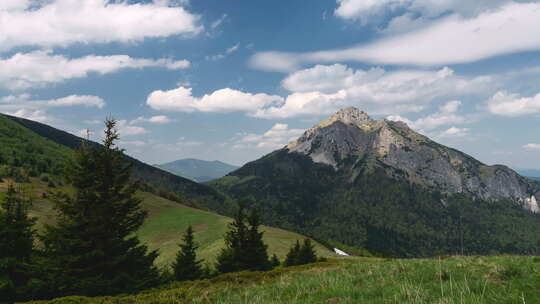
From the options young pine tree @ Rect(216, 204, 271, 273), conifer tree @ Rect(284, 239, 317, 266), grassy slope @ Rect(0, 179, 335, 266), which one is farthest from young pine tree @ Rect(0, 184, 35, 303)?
grassy slope @ Rect(0, 179, 335, 266)

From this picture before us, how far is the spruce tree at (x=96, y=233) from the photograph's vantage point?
21.8m

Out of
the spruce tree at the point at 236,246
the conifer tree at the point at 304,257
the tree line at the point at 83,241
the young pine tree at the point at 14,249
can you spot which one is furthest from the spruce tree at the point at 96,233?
the conifer tree at the point at 304,257

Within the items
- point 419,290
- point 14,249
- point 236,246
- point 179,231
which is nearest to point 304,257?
point 236,246

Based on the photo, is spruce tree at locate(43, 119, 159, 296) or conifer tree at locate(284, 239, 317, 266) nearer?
spruce tree at locate(43, 119, 159, 296)

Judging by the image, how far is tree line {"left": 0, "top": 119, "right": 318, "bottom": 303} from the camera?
72.1 ft

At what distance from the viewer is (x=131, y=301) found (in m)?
12.4

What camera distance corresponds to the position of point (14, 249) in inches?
971

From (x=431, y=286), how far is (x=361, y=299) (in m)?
2.50

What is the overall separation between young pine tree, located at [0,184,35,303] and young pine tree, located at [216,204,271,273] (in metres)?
21.7

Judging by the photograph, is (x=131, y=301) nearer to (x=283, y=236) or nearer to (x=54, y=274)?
(x=54, y=274)

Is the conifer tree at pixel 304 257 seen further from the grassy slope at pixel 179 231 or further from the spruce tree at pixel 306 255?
the grassy slope at pixel 179 231

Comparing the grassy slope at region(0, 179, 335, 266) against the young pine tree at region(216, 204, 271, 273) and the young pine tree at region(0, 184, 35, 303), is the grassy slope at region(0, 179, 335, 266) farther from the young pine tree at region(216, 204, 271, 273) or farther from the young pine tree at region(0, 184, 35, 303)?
the young pine tree at region(0, 184, 35, 303)

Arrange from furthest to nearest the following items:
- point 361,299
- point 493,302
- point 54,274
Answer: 1. point 54,274
2. point 361,299
3. point 493,302

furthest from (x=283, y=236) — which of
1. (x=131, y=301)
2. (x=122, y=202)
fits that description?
(x=131, y=301)
